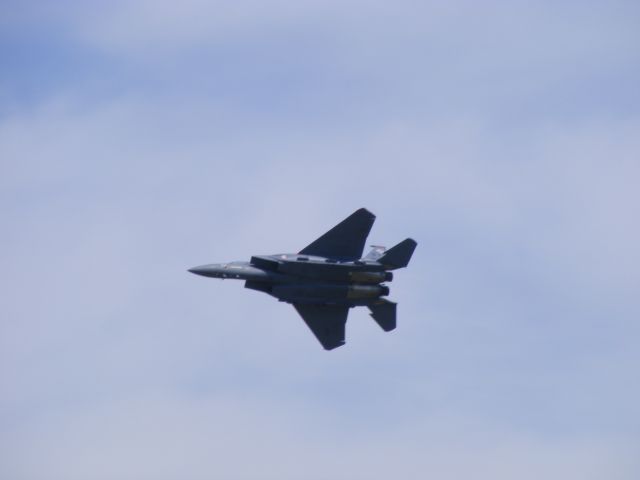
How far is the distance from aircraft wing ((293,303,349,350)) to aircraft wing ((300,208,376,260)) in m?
3.93

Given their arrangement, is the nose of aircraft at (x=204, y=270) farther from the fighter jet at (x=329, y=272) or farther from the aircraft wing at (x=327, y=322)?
the aircraft wing at (x=327, y=322)

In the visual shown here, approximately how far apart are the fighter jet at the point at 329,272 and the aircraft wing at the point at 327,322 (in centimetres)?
7

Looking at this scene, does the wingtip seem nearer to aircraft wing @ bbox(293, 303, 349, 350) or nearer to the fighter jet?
the fighter jet

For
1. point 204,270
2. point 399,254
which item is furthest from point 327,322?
point 204,270

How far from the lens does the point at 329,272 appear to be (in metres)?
76.7

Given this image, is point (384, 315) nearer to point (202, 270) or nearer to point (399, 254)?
point (399, 254)

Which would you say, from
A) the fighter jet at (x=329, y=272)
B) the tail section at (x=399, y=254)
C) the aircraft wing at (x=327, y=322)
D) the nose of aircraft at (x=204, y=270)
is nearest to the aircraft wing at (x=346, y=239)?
the fighter jet at (x=329, y=272)

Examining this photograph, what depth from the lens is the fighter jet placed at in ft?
250

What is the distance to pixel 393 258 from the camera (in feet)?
252

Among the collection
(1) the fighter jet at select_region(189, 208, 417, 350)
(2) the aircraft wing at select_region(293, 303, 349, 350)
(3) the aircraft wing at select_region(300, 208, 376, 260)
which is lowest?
(2) the aircraft wing at select_region(293, 303, 349, 350)

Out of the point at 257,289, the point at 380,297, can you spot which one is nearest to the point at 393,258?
the point at 380,297

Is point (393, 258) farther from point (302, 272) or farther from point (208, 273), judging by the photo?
point (208, 273)

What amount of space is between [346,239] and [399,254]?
12.8 ft

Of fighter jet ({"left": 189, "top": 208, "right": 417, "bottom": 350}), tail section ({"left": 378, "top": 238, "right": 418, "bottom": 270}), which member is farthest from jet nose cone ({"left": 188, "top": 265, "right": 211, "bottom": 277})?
tail section ({"left": 378, "top": 238, "right": 418, "bottom": 270})
